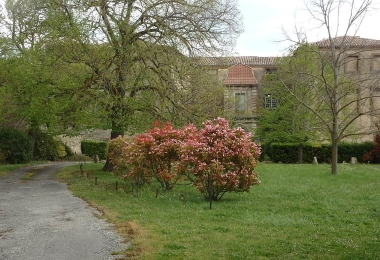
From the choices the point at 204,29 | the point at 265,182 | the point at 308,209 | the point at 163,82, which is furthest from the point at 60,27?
the point at 308,209

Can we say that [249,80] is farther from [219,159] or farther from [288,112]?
[219,159]

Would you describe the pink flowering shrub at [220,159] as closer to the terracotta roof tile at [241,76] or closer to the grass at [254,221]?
the grass at [254,221]

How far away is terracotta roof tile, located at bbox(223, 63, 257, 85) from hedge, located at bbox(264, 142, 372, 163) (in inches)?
468

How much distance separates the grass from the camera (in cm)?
705

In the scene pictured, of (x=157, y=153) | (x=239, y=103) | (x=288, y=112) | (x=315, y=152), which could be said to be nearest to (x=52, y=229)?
(x=157, y=153)

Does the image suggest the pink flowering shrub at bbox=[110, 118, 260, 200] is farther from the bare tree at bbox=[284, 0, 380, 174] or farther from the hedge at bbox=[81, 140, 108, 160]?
the hedge at bbox=[81, 140, 108, 160]

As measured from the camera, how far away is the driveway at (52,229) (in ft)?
23.5

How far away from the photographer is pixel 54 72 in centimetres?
1989

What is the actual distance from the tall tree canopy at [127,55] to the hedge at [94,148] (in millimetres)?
23362

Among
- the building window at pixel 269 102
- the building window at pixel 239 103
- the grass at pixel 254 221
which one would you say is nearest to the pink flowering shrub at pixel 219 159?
the grass at pixel 254 221

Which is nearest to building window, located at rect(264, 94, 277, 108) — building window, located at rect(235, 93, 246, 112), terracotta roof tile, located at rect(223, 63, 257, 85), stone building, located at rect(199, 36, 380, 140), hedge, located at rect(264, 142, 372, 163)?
stone building, located at rect(199, 36, 380, 140)

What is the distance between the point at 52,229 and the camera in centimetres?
913

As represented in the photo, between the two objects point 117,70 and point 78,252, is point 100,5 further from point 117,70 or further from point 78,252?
point 78,252

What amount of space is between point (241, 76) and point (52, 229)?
39.0m
